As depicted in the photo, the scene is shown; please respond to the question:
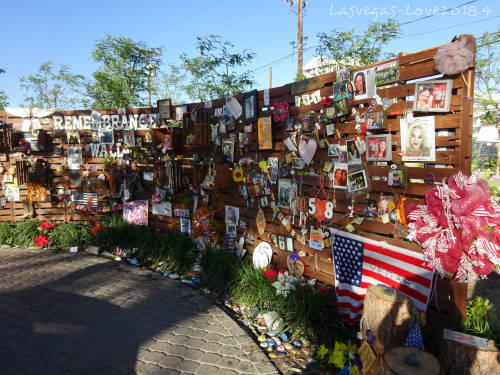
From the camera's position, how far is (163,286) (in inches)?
223

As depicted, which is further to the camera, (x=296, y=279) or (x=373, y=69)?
(x=296, y=279)

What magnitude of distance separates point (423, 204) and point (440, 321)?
1184 millimetres

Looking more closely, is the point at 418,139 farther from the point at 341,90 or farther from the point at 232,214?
the point at 232,214

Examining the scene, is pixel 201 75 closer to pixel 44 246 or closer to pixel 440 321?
pixel 44 246

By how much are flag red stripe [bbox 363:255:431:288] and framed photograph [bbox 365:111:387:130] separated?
4.94 ft

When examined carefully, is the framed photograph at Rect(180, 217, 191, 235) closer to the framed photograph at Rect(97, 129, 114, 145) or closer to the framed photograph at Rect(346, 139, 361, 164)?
the framed photograph at Rect(97, 129, 114, 145)

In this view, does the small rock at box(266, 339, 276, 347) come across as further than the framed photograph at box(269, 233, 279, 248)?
No

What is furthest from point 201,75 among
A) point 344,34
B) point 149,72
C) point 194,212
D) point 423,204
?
point 423,204

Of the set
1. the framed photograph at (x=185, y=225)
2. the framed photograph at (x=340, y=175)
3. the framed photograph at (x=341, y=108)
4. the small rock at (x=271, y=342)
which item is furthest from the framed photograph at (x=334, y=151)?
the framed photograph at (x=185, y=225)

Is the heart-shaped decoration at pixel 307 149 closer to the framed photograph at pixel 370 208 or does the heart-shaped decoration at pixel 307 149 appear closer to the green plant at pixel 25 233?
the framed photograph at pixel 370 208

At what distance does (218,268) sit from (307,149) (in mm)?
2575

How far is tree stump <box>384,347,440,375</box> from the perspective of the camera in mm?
2414

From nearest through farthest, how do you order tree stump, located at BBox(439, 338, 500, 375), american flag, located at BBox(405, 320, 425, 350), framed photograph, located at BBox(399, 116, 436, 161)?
tree stump, located at BBox(439, 338, 500, 375) → american flag, located at BBox(405, 320, 425, 350) → framed photograph, located at BBox(399, 116, 436, 161)

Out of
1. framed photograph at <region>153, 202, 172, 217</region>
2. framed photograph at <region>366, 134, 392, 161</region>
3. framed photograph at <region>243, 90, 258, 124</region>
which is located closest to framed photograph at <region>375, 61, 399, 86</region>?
framed photograph at <region>366, 134, 392, 161</region>
